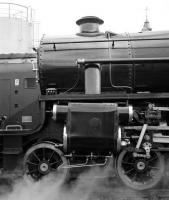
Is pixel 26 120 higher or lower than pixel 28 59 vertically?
lower

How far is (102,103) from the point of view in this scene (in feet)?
18.4

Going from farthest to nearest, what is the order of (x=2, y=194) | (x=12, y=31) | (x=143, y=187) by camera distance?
(x=12, y=31) → (x=2, y=194) → (x=143, y=187)

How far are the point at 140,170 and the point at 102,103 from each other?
1.30m

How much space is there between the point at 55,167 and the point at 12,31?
11.4m

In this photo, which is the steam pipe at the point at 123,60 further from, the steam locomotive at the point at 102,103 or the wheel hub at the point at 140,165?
the wheel hub at the point at 140,165

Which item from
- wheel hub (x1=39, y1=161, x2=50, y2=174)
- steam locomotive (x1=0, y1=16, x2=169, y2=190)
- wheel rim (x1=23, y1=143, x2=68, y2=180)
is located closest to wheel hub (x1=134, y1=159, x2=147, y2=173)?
steam locomotive (x1=0, y1=16, x2=169, y2=190)

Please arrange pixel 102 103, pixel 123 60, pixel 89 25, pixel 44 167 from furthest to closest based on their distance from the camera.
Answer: pixel 89 25 → pixel 44 167 → pixel 123 60 → pixel 102 103

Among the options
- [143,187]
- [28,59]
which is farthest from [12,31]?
[143,187]

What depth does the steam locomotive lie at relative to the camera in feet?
19.0

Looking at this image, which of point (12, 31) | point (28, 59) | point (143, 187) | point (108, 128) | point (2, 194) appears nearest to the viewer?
point (108, 128)

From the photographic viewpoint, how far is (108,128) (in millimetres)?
5492

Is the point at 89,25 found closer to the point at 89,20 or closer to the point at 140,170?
the point at 89,20

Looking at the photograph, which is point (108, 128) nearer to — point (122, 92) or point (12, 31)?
point (122, 92)

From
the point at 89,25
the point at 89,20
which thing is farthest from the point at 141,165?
the point at 89,20
